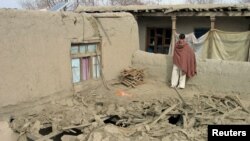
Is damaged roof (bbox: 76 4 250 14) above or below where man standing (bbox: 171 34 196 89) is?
Result: above

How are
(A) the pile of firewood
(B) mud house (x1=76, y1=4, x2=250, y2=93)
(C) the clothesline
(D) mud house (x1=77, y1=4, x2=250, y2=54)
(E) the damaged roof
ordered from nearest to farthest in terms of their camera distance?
(B) mud house (x1=76, y1=4, x2=250, y2=93) → (A) the pile of firewood → (C) the clothesline → (E) the damaged roof → (D) mud house (x1=77, y1=4, x2=250, y2=54)

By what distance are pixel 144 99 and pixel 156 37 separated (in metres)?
6.83

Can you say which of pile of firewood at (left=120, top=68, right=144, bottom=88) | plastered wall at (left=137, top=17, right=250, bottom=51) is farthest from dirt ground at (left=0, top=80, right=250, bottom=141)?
plastered wall at (left=137, top=17, right=250, bottom=51)

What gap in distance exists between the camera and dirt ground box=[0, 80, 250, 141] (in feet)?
19.5

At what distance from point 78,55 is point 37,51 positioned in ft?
4.65

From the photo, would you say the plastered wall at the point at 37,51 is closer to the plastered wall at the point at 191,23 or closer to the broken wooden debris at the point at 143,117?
the broken wooden debris at the point at 143,117

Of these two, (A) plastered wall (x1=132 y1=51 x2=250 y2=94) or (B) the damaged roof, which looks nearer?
(A) plastered wall (x1=132 y1=51 x2=250 y2=94)


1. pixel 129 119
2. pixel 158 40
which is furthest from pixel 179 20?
pixel 129 119

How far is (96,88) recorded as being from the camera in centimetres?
871

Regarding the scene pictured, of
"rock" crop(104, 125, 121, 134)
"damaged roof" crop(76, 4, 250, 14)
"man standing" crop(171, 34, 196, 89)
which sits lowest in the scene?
"rock" crop(104, 125, 121, 134)

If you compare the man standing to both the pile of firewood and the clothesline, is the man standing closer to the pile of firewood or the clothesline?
the pile of firewood

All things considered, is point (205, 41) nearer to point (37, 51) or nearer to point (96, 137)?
point (37, 51)

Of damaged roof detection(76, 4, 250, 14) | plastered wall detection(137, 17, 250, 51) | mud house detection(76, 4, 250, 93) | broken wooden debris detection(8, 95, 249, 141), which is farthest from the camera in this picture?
plastered wall detection(137, 17, 250, 51)

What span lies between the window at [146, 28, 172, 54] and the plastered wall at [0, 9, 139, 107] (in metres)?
5.75
